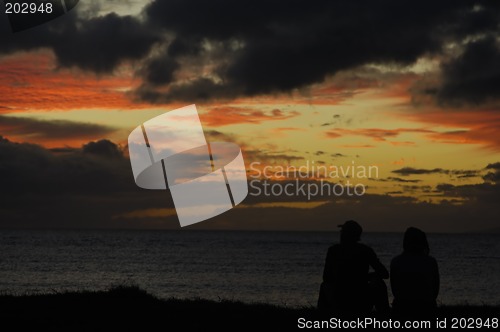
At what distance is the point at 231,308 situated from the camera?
47.6 ft

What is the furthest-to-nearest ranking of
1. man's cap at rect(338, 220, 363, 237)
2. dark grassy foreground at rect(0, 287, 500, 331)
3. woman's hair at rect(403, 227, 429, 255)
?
1. dark grassy foreground at rect(0, 287, 500, 331)
2. man's cap at rect(338, 220, 363, 237)
3. woman's hair at rect(403, 227, 429, 255)

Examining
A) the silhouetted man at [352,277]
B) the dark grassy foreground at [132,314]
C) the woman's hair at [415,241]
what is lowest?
the dark grassy foreground at [132,314]

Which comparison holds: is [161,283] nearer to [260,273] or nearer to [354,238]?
[260,273]

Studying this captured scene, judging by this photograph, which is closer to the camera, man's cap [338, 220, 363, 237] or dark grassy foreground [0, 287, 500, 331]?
man's cap [338, 220, 363, 237]

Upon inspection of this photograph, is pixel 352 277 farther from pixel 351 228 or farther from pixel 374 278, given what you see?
pixel 351 228

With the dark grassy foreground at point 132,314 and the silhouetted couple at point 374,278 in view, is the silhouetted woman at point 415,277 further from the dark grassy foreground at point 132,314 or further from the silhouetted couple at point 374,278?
the dark grassy foreground at point 132,314

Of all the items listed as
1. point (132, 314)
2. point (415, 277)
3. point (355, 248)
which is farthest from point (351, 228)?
point (132, 314)

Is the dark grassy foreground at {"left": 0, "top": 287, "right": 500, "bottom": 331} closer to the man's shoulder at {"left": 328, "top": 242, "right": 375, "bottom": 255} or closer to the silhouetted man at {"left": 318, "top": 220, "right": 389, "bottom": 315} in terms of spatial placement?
the silhouetted man at {"left": 318, "top": 220, "right": 389, "bottom": 315}

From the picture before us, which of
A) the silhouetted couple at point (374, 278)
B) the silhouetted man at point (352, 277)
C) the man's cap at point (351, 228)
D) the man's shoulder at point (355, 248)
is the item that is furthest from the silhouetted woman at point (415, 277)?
the man's cap at point (351, 228)

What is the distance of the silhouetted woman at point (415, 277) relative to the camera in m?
9.31

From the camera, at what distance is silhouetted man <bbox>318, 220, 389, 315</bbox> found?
31.5 ft

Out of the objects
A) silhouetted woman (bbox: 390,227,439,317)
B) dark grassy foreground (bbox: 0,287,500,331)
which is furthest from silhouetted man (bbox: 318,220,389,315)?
dark grassy foreground (bbox: 0,287,500,331)

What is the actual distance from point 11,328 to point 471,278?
179 ft

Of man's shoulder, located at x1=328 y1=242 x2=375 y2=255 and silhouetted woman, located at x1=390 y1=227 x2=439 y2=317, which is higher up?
man's shoulder, located at x1=328 y1=242 x2=375 y2=255
